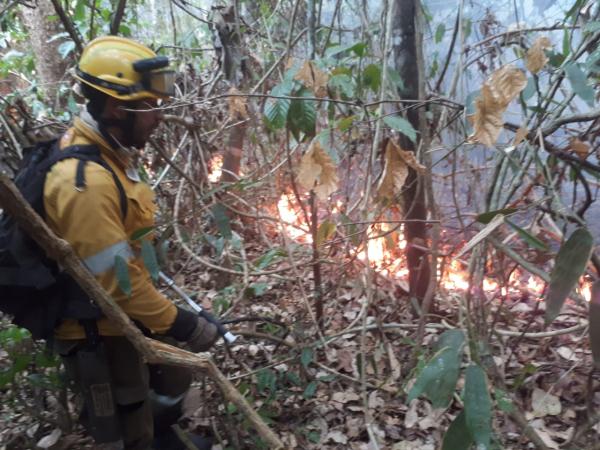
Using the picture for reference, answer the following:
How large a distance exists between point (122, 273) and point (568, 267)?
1420 millimetres

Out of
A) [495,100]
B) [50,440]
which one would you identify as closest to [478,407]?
[495,100]

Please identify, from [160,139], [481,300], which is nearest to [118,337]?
[481,300]

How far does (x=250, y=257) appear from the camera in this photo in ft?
13.5

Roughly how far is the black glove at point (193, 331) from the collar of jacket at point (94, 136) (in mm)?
680

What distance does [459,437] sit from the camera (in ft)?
4.33

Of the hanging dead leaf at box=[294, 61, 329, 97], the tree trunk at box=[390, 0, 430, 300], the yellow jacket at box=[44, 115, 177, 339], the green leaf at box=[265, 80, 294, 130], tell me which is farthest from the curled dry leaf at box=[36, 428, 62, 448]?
the hanging dead leaf at box=[294, 61, 329, 97]

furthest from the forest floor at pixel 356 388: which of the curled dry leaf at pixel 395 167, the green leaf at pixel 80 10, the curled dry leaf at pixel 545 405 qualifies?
the green leaf at pixel 80 10

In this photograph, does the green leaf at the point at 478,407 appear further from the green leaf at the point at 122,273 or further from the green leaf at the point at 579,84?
the green leaf at the point at 122,273

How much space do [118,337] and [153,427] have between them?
1.95 ft

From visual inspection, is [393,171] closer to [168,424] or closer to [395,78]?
[395,78]

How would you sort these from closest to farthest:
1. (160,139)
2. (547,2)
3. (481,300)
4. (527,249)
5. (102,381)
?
(481,300)
(102,381)
(527,249)
(160,139)
(547,2)

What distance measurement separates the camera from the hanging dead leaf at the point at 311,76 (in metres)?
2.16

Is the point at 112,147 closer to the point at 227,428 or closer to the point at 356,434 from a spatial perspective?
the point at 227,428

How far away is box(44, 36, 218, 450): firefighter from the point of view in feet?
5.96
